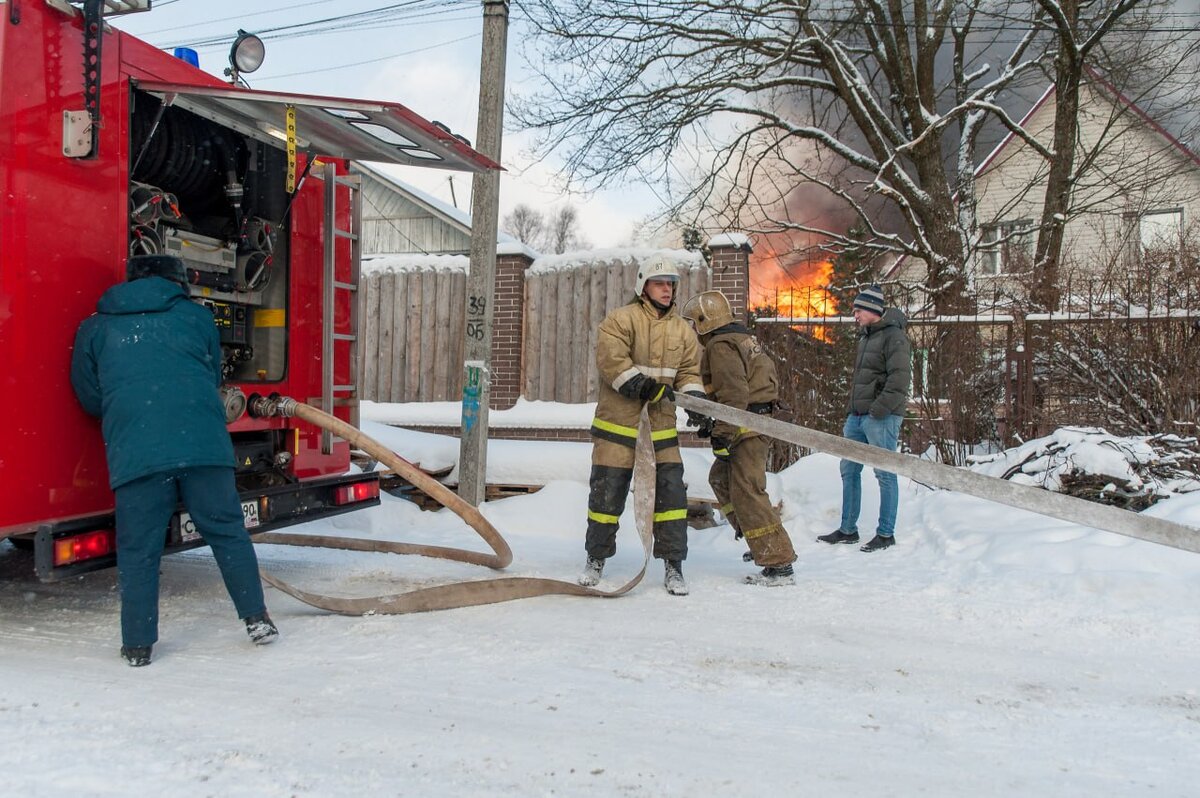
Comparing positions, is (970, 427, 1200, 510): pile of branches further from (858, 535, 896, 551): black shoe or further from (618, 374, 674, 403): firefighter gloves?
(618, 374, 674, 403): firefighter gloves

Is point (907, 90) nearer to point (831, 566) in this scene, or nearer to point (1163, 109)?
point (1163, 109)

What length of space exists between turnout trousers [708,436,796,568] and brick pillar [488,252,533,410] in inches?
168

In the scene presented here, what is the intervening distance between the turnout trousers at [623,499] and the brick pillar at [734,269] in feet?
12.1

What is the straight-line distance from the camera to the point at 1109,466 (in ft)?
19.5

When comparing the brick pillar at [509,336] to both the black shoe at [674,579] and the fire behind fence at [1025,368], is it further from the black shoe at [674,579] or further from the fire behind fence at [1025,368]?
the black shoe at [674,579]


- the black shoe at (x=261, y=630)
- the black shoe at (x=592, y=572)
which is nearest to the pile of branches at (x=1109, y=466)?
the black shoe at (x=592, y=572)

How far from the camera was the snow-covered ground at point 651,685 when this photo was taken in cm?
237

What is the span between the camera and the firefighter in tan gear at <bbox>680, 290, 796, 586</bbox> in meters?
4.69

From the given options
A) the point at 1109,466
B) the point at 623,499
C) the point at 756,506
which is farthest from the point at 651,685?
the point at 1109,466

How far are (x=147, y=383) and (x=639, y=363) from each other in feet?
7.77

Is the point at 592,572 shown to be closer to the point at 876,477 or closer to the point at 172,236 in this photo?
the point at 876,477

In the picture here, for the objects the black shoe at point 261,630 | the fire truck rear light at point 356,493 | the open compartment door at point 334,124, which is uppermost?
the open compartment door at point 334,124

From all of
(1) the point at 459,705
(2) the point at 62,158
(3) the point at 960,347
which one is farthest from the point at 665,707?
(3) the point at 960,347

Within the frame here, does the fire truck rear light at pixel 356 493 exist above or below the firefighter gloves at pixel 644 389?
below
